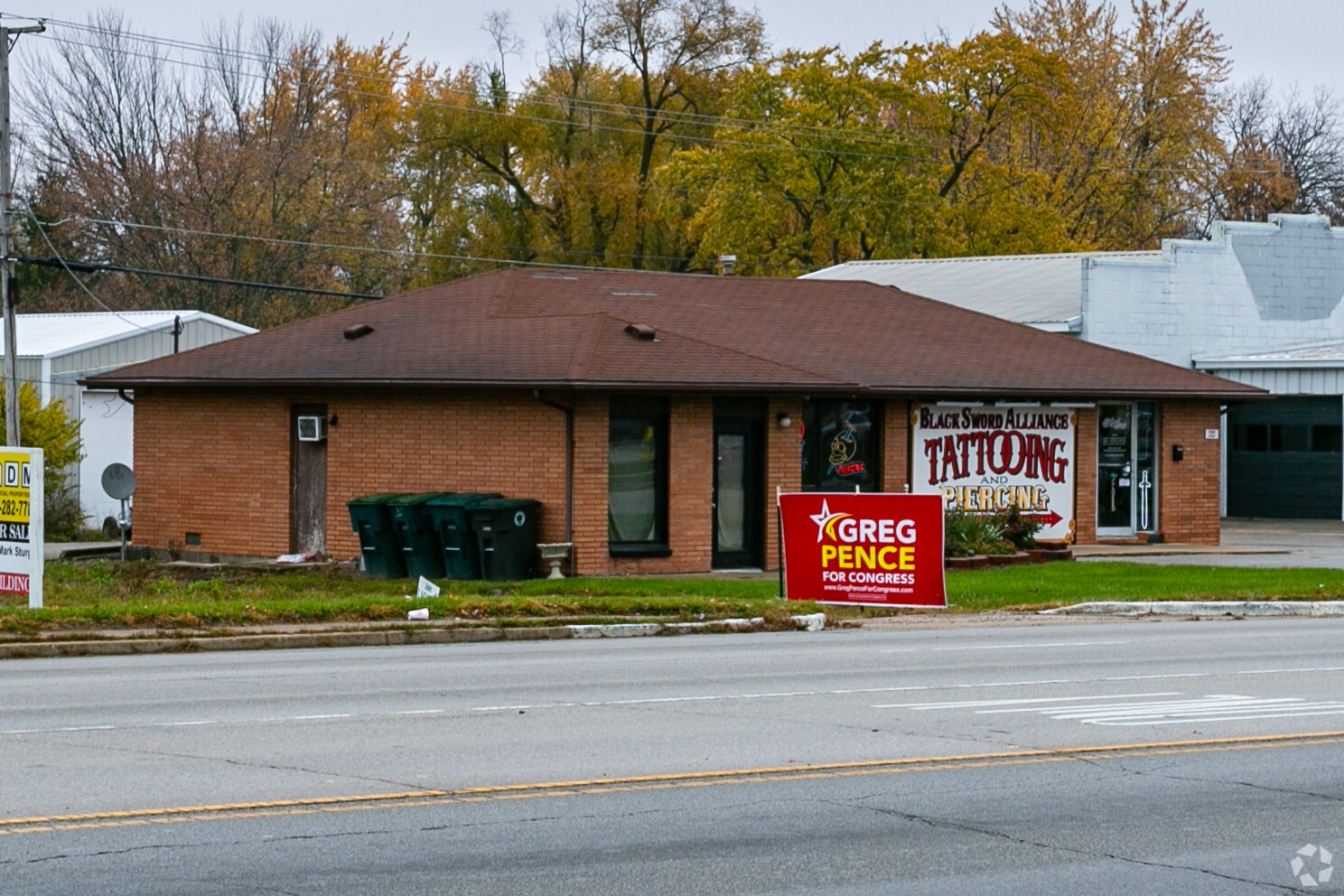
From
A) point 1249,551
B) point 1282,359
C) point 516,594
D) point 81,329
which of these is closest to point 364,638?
point 516,594

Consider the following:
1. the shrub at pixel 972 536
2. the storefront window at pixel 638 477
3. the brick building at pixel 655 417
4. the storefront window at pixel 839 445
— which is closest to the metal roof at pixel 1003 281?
the brick building at pixel 655 417

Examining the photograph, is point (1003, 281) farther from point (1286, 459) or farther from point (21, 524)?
point (21, 524)

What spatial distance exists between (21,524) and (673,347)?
10.9 m

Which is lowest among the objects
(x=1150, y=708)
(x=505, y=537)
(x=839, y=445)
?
(x=1150, y=708)

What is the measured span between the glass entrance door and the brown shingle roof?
717 millimetres

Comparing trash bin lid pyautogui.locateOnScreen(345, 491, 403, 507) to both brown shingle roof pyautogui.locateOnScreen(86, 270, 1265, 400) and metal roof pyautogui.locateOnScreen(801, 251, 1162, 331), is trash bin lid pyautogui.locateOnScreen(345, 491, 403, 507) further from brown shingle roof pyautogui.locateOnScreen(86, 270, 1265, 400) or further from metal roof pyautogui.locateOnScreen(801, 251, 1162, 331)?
metal roof pyautogui.locateOnScreen(801, 251, 1162, 331)

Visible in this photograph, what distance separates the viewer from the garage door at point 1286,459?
40.3 metres

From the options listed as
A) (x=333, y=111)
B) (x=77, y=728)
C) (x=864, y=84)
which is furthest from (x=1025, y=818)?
(x=333, y=111)

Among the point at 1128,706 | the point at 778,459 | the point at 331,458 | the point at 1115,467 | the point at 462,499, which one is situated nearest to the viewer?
the point at 1128,706

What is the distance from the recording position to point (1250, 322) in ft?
137

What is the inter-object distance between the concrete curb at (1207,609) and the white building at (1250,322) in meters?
16.4

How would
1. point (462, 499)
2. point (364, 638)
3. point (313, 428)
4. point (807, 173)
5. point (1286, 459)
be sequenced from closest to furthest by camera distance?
point (364, 638)
point (462, 499)
point (313, 428)
point (1286, 459)
point (807, 173)

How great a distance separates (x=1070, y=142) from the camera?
63.7 meters

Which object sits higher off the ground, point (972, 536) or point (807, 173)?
point (807, 173)
